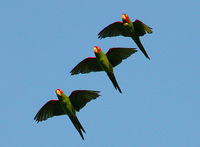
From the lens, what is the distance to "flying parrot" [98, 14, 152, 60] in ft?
68.0

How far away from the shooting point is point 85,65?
21.2 metres

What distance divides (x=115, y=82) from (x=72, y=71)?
93.5 inches

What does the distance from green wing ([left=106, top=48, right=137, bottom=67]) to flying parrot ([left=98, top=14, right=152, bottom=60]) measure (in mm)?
914

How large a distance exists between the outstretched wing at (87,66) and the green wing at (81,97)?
→ 70.4 inches

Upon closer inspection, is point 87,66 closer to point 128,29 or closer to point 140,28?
point 128,29

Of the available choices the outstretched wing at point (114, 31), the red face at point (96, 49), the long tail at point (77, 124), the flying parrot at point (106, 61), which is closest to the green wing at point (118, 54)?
the flying parrot at point (106, 61)

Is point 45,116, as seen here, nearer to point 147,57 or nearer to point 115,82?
point 115,82

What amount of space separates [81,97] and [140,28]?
176 inches

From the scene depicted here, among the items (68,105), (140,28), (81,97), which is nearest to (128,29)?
(140,28)

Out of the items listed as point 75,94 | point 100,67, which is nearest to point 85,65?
point 100,67

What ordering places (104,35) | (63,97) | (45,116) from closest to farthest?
(63,97)
(45,116)
(104,35)

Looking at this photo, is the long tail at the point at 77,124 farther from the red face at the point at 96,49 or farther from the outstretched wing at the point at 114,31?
the outstretched wing at the point at 114,31

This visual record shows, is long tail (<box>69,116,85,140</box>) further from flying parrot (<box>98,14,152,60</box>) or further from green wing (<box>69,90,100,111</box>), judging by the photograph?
flying parrot (<box>98,14,152,60</box>)

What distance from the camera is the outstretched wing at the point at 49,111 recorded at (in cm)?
2039
